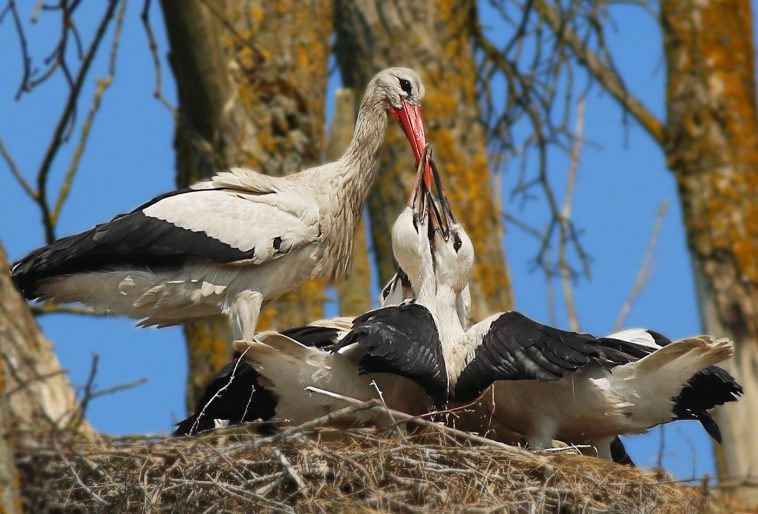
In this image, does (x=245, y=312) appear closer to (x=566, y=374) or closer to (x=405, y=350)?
(x=405, y=350)

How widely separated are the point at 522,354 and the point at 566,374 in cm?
30

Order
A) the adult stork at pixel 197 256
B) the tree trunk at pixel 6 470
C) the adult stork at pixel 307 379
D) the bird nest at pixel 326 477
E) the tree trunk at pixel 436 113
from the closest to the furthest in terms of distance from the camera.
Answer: the tree trunk at pixel 6 470 < the bird nest at pixel 326 477 < the adult stork at pixel 307 379 < the adult stork at pixel 197 256 < the tree trunk at pixel 436 113

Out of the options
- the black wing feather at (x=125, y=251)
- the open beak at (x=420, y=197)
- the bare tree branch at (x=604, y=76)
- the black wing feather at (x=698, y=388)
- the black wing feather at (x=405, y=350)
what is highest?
the bare tree branch at (x=604, y=76)

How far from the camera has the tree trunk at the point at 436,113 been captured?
38.5 ft

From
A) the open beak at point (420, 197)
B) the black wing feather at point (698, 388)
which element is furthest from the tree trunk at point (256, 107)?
the black wing feather at point (698, 388)

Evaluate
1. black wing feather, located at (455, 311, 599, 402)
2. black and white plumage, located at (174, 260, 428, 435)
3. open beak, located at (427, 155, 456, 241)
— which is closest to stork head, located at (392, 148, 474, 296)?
open beak, located at (427, 155, 456, 241)

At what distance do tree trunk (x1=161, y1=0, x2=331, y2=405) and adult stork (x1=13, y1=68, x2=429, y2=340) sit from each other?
115 centimetres

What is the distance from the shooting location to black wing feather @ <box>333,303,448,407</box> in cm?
682

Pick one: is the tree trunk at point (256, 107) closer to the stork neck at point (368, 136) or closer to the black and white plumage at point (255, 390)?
the stork neck at point (368, 136)

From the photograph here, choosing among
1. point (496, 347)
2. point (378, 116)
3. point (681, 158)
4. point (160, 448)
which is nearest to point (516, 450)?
point (496, 347)

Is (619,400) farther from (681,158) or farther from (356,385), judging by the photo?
(681,158)

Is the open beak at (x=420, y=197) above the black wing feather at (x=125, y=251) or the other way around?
above

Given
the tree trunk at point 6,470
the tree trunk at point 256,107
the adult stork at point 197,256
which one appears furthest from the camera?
the tree trunk at point 256,107

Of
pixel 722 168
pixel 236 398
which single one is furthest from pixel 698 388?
pixel 722 168
